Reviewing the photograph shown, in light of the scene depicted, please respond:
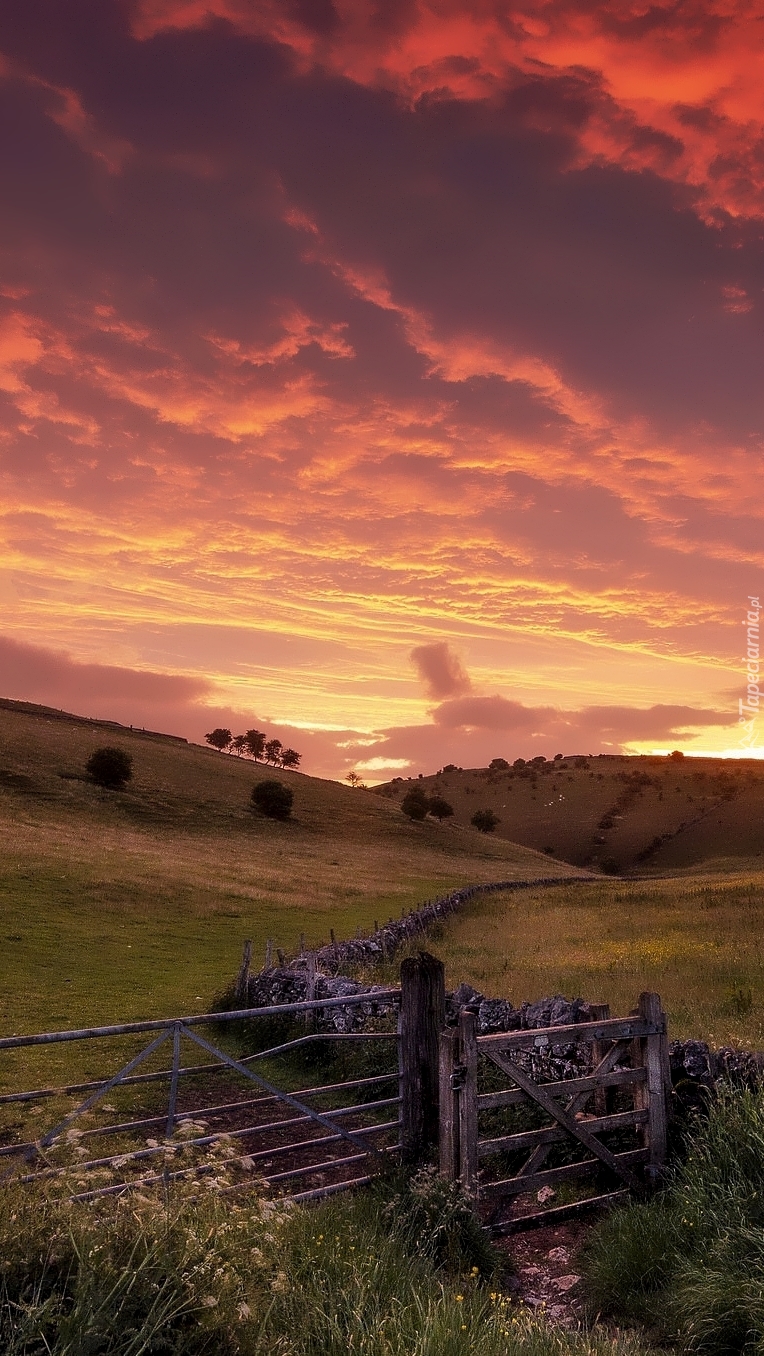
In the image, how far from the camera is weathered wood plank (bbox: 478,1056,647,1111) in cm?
880

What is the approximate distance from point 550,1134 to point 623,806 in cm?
12859

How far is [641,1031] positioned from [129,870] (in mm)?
35796

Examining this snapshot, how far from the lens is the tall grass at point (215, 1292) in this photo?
4.14 metres

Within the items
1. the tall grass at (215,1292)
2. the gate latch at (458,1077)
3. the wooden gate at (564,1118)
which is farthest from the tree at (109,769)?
the tall grass at (215,1292)

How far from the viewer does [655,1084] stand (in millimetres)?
9750

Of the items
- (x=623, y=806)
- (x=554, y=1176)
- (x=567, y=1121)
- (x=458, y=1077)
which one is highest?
(x=458, y=1077)


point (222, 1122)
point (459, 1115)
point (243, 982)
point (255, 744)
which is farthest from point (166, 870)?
point (255, 744)

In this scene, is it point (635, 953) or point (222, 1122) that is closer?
point (222, 1122)

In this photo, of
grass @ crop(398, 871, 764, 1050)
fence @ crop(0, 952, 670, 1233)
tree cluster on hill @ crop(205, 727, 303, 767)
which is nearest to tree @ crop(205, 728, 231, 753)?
tree cluster on hill @ crop(205, 727, 303, 767)

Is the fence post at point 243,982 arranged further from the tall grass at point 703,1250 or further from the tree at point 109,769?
the tree at point 109,769

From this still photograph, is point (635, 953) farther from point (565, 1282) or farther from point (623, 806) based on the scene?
point (623, 806)

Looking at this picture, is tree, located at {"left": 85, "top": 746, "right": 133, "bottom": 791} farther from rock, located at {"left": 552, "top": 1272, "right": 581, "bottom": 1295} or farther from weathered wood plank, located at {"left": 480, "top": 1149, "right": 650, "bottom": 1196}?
rock, located at {"left": 552, "top": 1272, "right": 581, "bottom": 1295}

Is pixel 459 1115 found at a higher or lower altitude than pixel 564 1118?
higher

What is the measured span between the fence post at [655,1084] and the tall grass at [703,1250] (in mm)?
443
